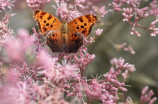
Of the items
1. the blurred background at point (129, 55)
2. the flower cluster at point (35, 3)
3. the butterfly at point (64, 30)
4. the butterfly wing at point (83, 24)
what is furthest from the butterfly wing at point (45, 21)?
the blurred background at point (129, 55)

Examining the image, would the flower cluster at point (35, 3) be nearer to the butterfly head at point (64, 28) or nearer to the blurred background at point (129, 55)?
the butterfly head at point (64, 28)

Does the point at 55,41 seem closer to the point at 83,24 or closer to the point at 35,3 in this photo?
the point at 83,24

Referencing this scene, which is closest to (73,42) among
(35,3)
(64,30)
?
(64,30)

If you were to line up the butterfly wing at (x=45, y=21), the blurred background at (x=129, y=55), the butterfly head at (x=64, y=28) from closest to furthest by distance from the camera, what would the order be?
the butterfly wing at (x=45, y=21), the butterfly head at (x=64, y=28), the blurred background at (x=129, y=55)

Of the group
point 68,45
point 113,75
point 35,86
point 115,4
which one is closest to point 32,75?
point 35,86

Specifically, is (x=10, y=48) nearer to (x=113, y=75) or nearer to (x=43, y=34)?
(x=43, y=34)

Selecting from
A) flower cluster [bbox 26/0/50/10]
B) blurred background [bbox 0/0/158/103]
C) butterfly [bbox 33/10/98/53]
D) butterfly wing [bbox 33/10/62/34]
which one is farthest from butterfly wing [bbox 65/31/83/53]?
blurred background [bbox 0/0/158/103]
